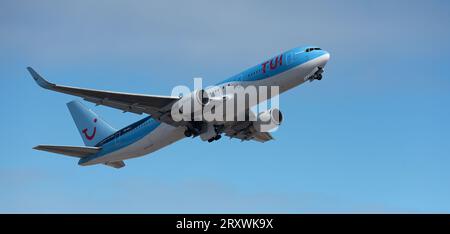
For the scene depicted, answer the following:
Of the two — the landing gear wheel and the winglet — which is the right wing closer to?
the winglet

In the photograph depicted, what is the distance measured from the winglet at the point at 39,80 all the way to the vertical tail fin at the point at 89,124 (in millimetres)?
11907

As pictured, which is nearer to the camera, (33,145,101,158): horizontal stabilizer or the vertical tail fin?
(33,145,101,158): horizontal stabilizer

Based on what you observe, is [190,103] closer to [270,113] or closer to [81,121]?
[270,113]

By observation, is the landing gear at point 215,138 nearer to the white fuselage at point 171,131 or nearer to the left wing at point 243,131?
the left wing at point 243,131

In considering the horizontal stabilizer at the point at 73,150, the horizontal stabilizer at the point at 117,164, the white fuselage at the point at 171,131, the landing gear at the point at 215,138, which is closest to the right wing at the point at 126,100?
the white fuselage at the point at 171,131

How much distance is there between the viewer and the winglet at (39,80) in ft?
139

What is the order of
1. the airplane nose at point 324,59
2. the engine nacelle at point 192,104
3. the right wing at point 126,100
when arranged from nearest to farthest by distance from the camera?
1. the airplane nose at point 324,59
2. the right wing at point 126,100
3. the engine nacelle at point 192,104

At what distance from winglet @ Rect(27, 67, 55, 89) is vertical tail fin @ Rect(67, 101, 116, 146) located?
11.9 meters

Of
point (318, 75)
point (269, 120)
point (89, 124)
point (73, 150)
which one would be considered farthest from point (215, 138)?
point (89, 124)

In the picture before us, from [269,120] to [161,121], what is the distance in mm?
8030

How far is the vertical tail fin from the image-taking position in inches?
2168

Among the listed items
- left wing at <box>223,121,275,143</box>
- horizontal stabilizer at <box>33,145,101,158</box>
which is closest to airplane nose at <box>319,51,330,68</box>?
left wing at <box>223,121,275,143</box>

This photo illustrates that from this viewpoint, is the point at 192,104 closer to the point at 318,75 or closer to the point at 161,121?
the point at 161,121

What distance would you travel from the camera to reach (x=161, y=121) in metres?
47.1
